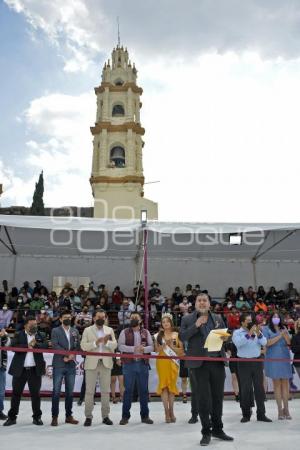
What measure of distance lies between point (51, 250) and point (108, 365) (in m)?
9.06

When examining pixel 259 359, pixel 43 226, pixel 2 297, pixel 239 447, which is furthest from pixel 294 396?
pixel 2 297

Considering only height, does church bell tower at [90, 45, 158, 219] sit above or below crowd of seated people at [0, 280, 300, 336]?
above

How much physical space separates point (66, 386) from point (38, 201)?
33193mm

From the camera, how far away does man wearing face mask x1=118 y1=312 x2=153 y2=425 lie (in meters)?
5.63

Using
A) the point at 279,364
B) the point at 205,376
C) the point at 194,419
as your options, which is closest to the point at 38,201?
the point at 279,364

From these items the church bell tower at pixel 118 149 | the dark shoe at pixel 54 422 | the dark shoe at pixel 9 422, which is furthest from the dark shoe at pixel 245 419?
the church bell tower at pixel 118 149

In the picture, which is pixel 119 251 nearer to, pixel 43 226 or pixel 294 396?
pixel 43 226

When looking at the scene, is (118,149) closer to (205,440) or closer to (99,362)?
(99,362)

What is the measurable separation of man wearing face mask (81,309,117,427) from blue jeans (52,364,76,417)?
261mm

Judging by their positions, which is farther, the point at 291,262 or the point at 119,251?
the point at 291,262

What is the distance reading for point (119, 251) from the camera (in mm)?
14305

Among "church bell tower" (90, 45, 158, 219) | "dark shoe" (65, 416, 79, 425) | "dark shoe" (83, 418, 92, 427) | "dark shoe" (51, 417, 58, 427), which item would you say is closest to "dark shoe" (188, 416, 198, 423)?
"dark shoe" (83, 418, 92, 427)

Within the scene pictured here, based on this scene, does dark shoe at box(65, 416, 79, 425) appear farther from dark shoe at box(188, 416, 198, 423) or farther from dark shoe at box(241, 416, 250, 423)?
dark shoe at box(241, 416, 250, 423)

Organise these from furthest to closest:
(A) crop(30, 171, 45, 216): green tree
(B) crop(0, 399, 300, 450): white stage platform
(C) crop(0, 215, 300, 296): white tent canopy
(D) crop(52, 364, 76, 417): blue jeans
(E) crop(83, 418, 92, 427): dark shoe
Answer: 1. (A) crop(30, 171, 45, 216): green tree
2. (C) crop(0, 215, 300, 296): white tent canopy
3. (D) crop(52, 364, 76, 417): blue jeans
4. (E) crop(83, 418, 92, 427): dark shoe
5. (B) crop(0, 399, 300, 450): white stage platform
